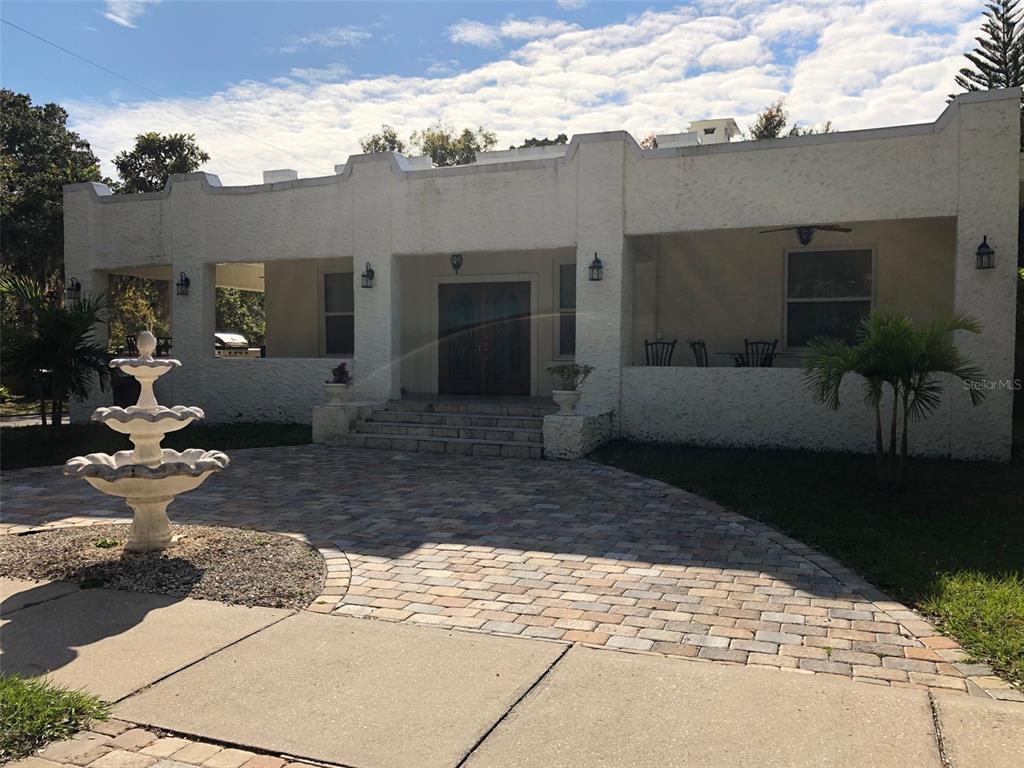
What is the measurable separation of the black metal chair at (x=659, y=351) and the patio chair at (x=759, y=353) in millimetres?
1224

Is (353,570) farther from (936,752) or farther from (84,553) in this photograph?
(936,752)

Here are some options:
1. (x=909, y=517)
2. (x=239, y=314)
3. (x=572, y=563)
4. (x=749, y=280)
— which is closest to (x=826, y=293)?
(x=749, y=280)

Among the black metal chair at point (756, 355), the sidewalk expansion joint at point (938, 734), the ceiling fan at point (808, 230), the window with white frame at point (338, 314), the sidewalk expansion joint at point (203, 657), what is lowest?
the sidewalk expansion joint at point (203, 657)

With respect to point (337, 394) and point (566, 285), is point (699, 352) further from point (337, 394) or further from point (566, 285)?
point (337, 394)

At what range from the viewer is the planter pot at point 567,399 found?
1101 centimetres

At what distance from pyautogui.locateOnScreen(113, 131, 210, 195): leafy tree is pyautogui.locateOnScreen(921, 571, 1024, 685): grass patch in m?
28.9

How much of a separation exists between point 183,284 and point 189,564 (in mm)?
10225

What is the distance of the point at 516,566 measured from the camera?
5922 mm

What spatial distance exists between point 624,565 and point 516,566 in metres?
0.83

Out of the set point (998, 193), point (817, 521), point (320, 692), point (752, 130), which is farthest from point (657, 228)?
point (752, 130)

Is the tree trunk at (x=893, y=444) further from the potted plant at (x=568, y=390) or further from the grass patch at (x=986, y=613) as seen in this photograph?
the potted plant at (x=568, y=390)

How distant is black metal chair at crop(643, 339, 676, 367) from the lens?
526 inches

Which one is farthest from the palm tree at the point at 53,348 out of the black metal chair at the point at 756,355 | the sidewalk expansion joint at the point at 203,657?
the black metal chair at the point at 756,355

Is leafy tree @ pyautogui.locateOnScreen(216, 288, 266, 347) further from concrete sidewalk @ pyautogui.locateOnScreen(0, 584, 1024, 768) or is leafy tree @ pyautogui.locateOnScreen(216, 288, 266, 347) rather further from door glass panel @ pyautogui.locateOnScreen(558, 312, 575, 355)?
concrete sidewalk @ pyautogui.locateOnScreen(0, 584, 1024, 768)
